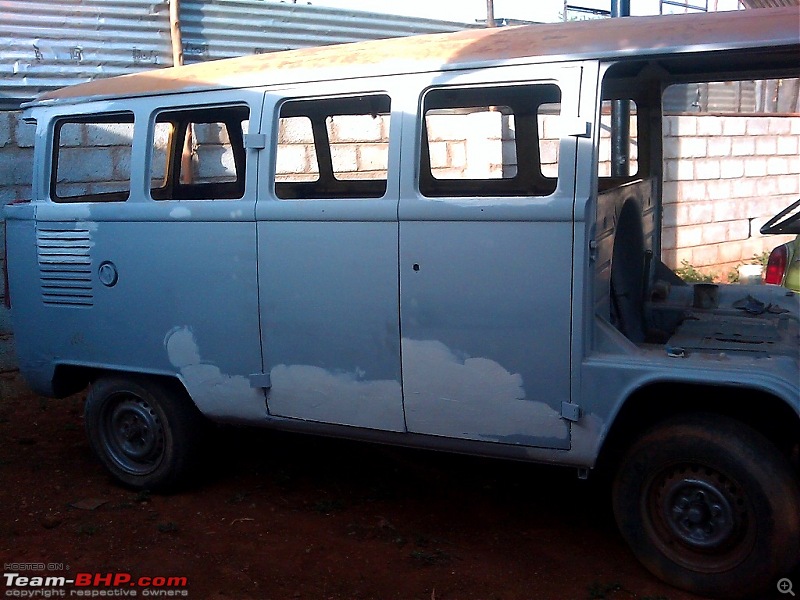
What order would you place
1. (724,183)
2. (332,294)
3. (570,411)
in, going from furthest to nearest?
(724,183), (332,294), (570,411)

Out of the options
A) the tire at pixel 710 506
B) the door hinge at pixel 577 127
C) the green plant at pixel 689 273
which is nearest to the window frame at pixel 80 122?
the door hinge at pixel 577 127

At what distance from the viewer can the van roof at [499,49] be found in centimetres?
332

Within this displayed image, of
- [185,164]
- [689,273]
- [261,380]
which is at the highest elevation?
[185,164]

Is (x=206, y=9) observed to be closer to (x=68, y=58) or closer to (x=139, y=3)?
(x=139, y=3)

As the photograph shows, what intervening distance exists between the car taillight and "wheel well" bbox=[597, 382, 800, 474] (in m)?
2.29

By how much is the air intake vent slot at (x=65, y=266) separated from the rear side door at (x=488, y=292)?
1904mm

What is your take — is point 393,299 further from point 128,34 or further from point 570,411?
point 128,34

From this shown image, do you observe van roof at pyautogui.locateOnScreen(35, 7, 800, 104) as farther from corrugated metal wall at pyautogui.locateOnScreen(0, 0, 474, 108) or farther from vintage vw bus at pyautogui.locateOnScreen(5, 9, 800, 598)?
corrugated metal wall at pyautogui.locateOnScreen(0, 0, 474, 108)

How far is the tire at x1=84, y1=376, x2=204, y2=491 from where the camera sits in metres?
4.70

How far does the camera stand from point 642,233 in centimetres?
460

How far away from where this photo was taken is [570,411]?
11.8ft

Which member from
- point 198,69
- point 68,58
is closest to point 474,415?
point 198,69

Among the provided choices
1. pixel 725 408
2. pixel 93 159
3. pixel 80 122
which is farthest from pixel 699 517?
pixel 93 159

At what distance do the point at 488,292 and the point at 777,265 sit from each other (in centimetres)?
284
